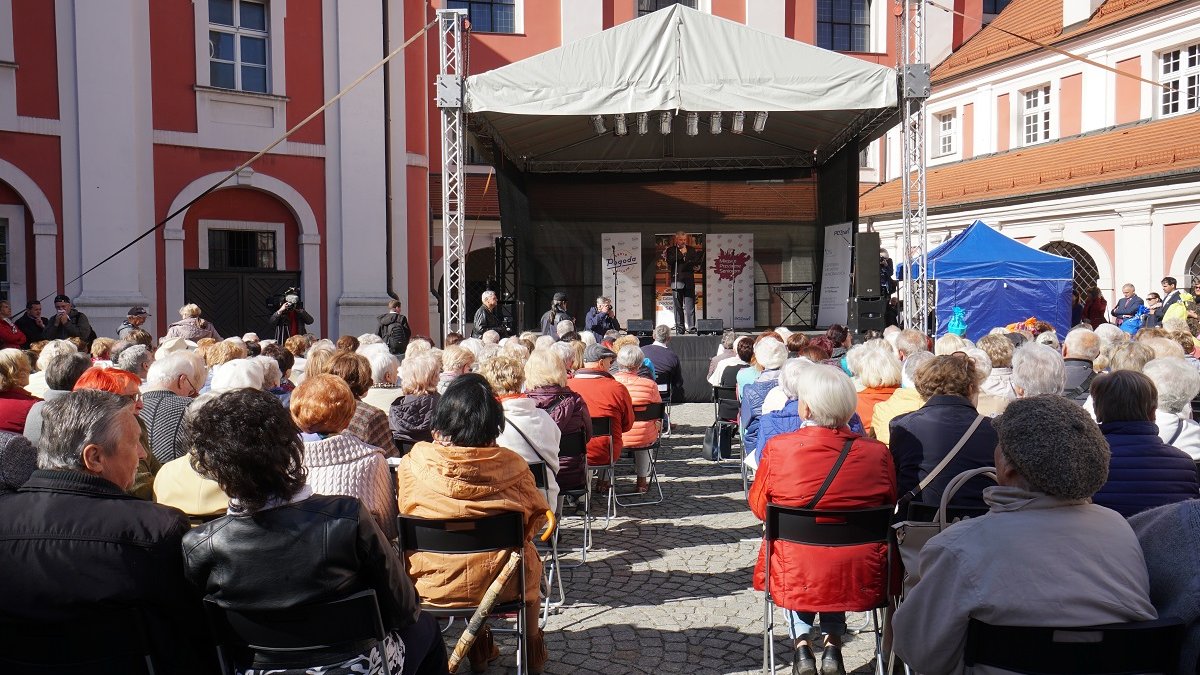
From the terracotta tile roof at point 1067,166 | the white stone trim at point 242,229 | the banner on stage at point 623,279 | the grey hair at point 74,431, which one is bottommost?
the grey hair at point 74,431

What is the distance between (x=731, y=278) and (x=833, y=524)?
14.8m

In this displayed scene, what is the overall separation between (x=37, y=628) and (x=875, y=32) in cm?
2693

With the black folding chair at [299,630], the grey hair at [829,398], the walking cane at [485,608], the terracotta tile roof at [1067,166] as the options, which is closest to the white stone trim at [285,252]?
the terracotta tile roof at [1067,166]

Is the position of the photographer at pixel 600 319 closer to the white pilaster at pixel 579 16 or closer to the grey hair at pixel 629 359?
the grey hair at pixel 629 359

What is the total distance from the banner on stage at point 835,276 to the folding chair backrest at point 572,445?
11280 mm

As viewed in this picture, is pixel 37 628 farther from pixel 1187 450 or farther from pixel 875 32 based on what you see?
pixel 875 32

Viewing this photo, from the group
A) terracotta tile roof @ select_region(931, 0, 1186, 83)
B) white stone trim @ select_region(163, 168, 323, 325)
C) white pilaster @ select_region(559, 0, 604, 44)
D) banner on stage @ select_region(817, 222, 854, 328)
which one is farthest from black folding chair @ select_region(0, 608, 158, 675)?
terracotta tile roof @ select_region(931, 0, 1186, 83)

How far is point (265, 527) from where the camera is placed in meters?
2.38

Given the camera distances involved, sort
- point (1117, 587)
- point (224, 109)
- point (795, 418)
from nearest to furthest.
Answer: point (1117, 587) → point (795, 418) → point (224, 109)

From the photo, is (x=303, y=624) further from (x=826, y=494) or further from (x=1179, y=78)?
(x=1179, y=78)

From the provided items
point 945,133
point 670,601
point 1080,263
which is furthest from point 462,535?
point 945,133

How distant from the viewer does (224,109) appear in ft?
49.5

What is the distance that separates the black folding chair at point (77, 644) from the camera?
2.25 metres

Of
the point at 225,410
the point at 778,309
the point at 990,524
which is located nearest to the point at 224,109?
the point at 778,309
